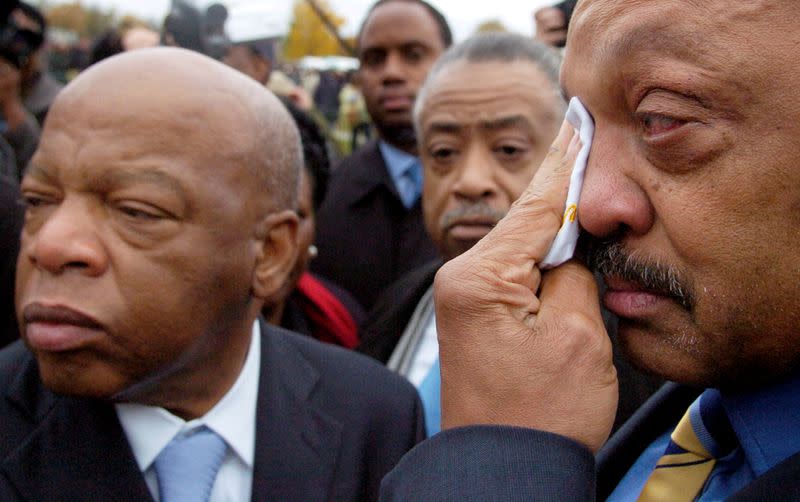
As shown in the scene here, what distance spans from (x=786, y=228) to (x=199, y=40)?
3277 mm

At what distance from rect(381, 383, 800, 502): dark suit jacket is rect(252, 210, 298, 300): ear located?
1.05m

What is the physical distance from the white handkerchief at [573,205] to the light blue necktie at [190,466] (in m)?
1.00

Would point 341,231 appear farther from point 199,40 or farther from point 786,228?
point 786,228

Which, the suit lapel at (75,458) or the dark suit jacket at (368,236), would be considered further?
the dark suit jacket at (368,236)

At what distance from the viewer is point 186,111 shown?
2.03 m

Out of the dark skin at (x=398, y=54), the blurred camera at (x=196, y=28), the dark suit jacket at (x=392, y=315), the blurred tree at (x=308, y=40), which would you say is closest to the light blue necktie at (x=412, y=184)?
the dark skin at (x=398, y=54)

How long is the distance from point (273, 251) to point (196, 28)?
208 cm

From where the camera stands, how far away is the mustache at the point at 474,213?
3.06 m

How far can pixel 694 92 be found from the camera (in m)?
1.27

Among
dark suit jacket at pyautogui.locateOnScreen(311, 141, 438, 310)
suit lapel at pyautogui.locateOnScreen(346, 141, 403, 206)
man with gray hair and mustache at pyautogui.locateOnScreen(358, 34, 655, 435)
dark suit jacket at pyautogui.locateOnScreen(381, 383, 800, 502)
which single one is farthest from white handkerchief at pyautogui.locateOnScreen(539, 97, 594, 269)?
suit lapel at pyautogui.locateOnScreen(346, 141, 403, 206)

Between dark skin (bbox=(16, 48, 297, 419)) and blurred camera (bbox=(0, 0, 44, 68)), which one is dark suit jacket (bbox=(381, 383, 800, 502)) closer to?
dark skin (bbox=(16, 48, 297, 419))

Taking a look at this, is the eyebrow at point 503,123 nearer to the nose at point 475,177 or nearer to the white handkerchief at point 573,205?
the nose at point 475,177

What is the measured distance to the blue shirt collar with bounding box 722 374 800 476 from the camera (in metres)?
1.35

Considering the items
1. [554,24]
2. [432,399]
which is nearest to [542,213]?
[432,399]
